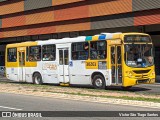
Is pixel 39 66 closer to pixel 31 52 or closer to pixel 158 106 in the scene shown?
pixel 31 52

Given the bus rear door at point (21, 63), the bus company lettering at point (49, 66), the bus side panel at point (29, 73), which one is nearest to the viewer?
the bus company lettering at point (49, 66)

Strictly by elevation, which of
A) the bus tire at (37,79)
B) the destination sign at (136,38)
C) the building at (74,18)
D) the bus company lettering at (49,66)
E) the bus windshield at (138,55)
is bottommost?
the bus tire at (37,79)

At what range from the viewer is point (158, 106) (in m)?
13.7

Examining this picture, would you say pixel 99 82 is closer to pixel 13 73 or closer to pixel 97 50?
pixel 97 50

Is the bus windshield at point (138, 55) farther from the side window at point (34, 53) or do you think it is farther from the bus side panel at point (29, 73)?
the bus side panel at point (29, 73)

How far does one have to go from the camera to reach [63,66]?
25.0 metres

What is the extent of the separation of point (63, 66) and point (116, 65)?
15.9ft

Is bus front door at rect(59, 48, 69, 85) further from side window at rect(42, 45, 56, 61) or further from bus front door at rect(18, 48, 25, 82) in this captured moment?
bus front door at rect(18, 48, 25, 82)

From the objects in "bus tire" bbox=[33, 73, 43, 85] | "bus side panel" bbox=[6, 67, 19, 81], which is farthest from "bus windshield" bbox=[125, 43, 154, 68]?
"bus side panel" bbox=[6, 67, 19, 81]

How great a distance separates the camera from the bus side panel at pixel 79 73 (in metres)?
23.3

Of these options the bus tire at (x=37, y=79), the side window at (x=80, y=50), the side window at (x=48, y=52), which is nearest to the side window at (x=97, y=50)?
the side window at (x=80, y=50)

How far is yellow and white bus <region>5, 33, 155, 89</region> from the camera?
2095 centimetres

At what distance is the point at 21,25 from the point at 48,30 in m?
6.14

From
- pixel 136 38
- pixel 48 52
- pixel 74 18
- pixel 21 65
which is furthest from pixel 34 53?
pixel 74 18
